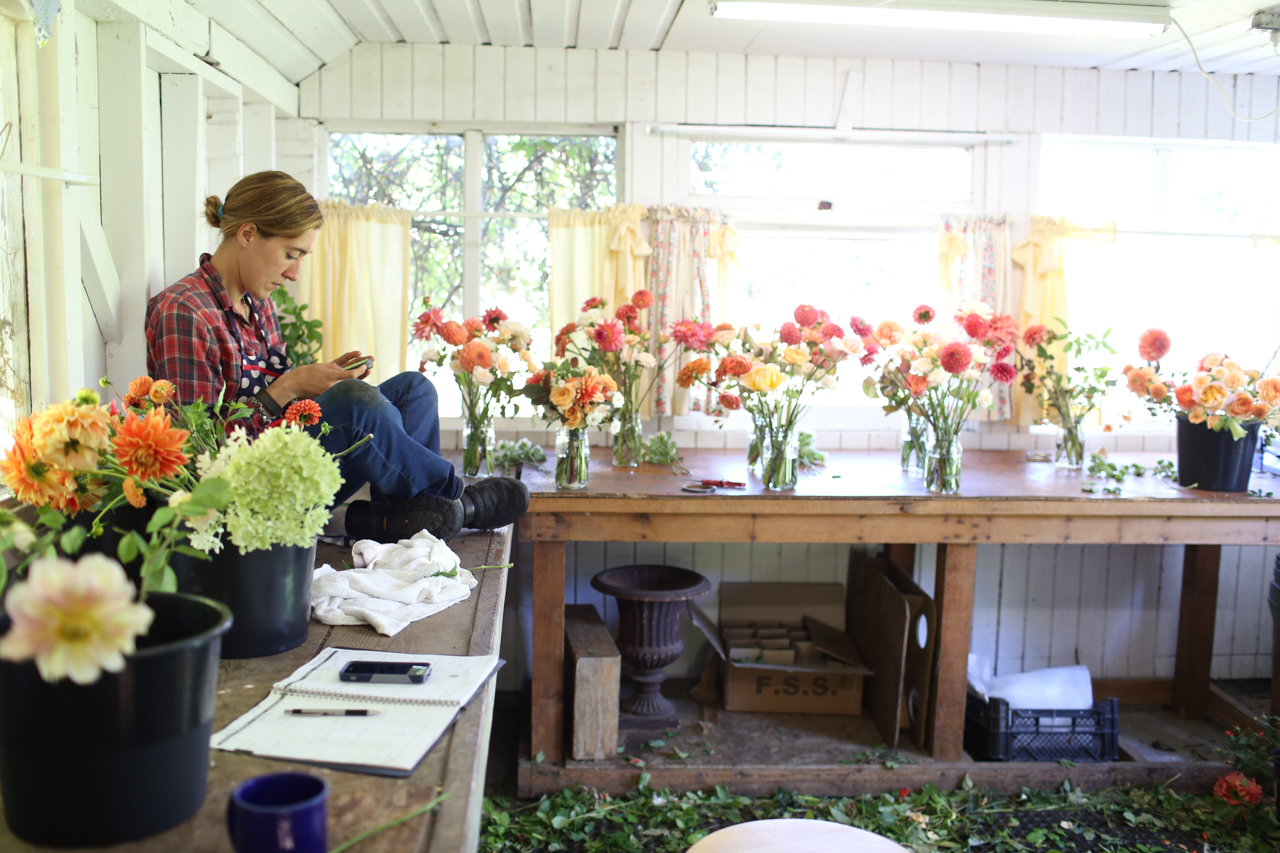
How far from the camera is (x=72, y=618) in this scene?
812 mm

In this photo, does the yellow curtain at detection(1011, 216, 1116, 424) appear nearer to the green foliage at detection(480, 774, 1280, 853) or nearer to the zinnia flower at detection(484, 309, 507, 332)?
the green foliage at detection(480, 774, 1280, 853)

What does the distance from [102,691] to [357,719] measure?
42 centimetres

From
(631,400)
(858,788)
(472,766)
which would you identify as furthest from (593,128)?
(472,766)

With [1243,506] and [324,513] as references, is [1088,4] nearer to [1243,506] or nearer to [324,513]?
[1243,506]

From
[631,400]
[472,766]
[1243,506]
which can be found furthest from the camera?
[631,400]

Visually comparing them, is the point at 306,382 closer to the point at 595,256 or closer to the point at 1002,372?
the point at 595,256

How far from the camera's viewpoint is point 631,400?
11.3 ft

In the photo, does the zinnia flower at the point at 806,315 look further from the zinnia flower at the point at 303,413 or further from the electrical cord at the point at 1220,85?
the zinnia flower at the point at 303,413

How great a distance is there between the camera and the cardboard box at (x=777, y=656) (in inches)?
140

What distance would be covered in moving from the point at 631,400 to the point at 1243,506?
2.09 m

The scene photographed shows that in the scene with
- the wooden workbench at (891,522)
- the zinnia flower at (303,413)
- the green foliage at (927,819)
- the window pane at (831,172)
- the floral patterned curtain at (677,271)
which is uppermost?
the window pane at (831,172)

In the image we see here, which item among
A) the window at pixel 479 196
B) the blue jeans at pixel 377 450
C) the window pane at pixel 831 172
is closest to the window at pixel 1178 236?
the window pane at pixel 831 172

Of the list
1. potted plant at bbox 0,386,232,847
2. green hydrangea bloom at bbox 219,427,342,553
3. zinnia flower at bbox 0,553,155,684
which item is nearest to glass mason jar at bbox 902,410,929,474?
green hydrangea bloom at bbox 219,427,342,553

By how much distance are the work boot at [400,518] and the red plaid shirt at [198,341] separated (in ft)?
1.34
